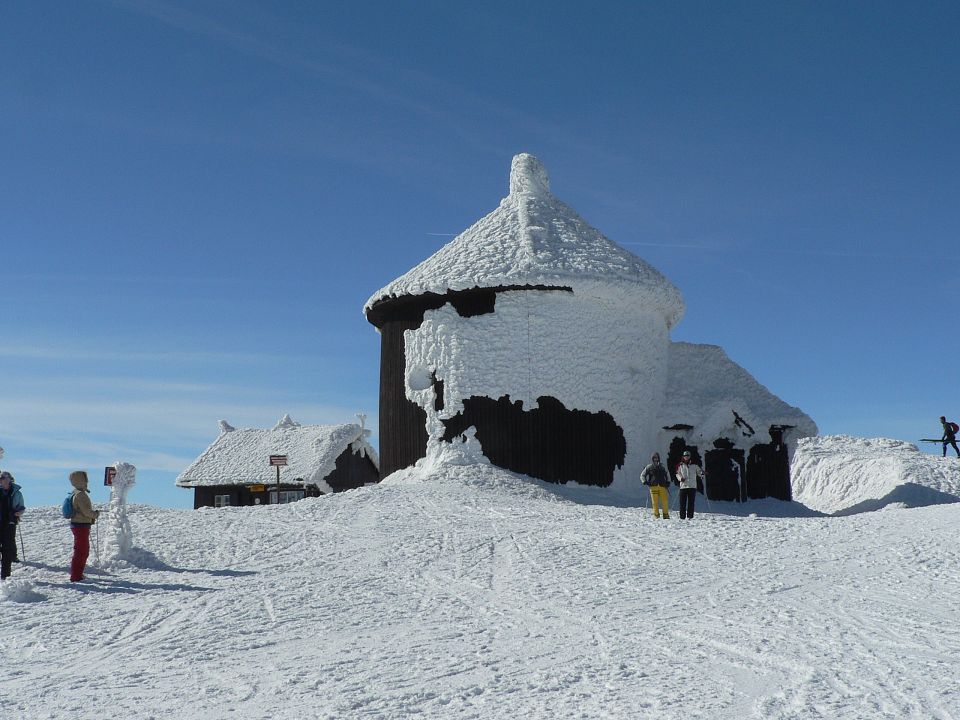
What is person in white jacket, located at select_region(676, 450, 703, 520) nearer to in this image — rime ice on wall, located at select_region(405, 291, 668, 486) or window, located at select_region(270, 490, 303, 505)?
rime ice on wall, located at select_region(405, 291, 668, 486)

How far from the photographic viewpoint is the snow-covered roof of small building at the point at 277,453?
32.8 m

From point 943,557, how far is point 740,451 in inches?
435

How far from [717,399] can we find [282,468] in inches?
696

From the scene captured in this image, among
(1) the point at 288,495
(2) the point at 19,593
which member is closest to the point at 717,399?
(2) the point at 19,593

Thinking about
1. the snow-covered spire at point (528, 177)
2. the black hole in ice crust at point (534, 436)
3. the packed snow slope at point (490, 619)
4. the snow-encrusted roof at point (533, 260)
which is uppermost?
the snow-covered spire at point (528, 177)

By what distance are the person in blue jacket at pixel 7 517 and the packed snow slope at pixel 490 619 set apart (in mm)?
333

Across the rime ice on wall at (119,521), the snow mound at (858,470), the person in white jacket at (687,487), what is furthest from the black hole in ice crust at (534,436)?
the snow mound at (858,470)

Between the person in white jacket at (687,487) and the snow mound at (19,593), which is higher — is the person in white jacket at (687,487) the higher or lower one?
the higher one

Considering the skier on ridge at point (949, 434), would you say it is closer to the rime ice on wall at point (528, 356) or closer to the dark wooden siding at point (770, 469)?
the dark wooden siding at point (770, 469)

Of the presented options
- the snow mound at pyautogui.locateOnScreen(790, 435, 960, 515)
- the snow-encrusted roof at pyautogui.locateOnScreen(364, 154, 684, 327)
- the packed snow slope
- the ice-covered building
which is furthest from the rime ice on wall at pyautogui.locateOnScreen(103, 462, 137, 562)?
the snow mound at pyautogui.locateOnScreen(790, 435, 960, 515)

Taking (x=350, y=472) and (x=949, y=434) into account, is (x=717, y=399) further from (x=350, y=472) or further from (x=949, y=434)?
(x=350, y=472)

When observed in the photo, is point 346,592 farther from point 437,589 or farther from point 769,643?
point 769,643

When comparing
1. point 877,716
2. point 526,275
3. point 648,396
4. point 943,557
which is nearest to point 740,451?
point 648,396

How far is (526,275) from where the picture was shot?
19.6 metres
